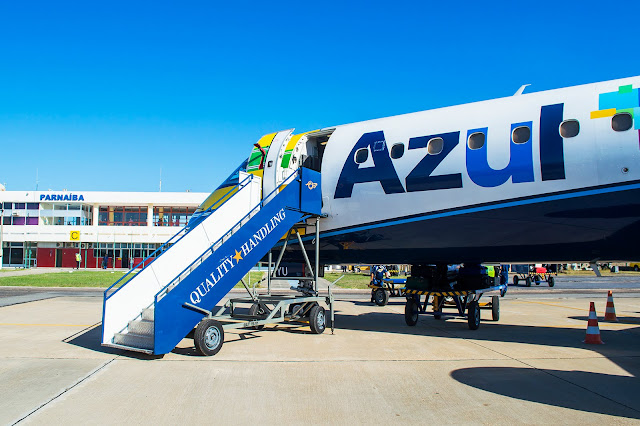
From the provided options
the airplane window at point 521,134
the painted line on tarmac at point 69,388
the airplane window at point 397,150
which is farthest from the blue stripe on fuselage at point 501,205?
the painted line on tarmac at point 69,388

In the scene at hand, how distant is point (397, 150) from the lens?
38.0 feet

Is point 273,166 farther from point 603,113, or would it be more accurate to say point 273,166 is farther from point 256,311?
point 603,113

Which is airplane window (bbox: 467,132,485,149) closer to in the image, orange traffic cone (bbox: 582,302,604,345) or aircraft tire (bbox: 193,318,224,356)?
orange traffic cone (bbox: 582,302,604,345)

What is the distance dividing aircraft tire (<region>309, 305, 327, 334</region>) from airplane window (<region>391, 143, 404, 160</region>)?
4198mm

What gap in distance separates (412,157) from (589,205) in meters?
3.82

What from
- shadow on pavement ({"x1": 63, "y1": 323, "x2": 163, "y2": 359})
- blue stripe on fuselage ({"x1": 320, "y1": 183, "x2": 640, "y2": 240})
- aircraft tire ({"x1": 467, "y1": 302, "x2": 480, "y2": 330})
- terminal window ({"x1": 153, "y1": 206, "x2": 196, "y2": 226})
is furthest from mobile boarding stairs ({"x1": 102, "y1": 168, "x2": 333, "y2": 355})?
terminal window ({"x1": 153, "y1": 206, "x2": 196, "y2": 226})

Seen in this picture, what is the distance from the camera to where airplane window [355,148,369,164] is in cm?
1212

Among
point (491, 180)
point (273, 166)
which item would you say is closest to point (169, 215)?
point (273, 166)

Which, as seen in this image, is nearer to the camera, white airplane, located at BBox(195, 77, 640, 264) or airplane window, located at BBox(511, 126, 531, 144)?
white airplane, located at BBox(195, 77, 640, 264)

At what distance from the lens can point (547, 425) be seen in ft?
17.7

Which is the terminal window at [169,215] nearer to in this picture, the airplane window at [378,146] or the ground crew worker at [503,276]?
the ground crew worker at [503,276]

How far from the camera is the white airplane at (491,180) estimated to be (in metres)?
9.24

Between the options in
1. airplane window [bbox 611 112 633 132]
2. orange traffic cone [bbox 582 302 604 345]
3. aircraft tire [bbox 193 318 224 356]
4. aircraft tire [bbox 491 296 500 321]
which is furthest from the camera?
aircraft tire [bbox 491 296 500 321]

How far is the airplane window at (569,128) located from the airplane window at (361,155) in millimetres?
4440
